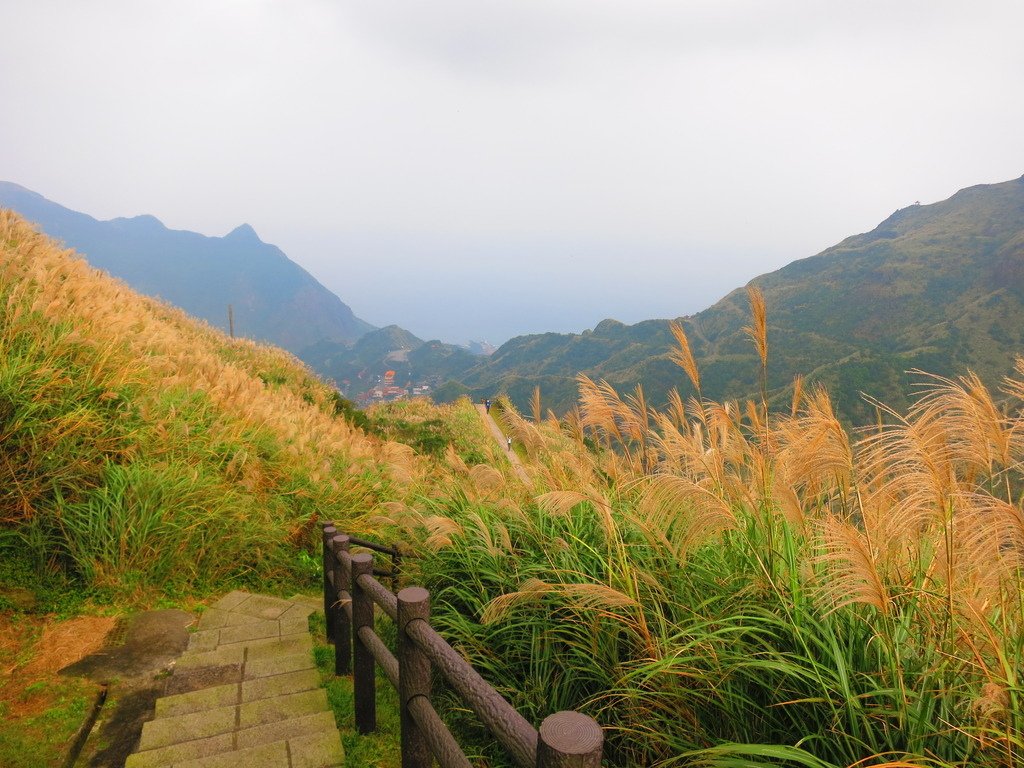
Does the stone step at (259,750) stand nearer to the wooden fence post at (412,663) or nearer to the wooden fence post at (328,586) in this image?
the wooden fence post at (412,663)

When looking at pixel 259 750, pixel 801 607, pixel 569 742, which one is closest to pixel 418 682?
pixel 259 750

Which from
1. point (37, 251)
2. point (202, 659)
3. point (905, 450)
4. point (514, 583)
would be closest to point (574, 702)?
point (514, 583)

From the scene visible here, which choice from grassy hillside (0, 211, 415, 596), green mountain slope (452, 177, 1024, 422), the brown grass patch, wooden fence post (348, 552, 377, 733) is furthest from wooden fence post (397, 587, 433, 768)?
green mountain slope (452, 177, 1024, 422)

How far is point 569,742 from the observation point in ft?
4.33

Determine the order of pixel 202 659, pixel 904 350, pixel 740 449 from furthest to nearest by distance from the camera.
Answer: pixel 904 350, pixel 202 659, pixel 740 449

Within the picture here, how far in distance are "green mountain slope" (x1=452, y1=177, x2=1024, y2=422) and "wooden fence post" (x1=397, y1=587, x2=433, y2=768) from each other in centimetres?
7174

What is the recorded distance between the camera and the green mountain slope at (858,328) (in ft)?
299

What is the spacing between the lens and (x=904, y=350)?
104375 millimetres

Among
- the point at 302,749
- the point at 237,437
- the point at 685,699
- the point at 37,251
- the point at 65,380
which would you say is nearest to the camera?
the point at 685,699

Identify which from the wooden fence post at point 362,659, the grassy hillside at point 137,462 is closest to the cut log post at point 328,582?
the wooden fence post at point 362,659

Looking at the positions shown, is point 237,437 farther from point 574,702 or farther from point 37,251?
point 574,702

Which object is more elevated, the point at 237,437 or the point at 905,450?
the point at 905,450

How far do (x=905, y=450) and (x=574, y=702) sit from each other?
2.09m

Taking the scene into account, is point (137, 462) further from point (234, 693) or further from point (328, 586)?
point (234, 693)
